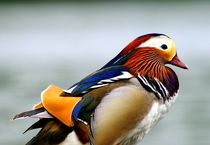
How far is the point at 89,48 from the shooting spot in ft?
40.9

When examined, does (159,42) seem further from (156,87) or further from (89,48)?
(89,48)

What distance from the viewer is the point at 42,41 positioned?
43.1 ft

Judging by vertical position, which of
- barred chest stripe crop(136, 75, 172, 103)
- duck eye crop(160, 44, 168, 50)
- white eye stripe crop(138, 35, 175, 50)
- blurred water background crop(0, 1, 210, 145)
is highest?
white eye stripe crop(138, 35, 175, 50)

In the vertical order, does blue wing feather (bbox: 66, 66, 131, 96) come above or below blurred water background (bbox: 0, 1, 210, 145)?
above

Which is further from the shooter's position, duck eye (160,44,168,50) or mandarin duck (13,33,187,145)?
duck eye (160,44,168,50)

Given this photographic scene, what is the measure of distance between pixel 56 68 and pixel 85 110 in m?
7.42

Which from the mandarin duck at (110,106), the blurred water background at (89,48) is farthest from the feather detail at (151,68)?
the blurred water background at (89,48)

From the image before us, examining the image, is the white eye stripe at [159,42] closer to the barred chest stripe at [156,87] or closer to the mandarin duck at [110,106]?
the mandarin duck at [110,106]

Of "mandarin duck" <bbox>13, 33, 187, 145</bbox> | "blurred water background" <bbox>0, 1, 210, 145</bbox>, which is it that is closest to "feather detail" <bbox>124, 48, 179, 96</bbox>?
"mandarin duck" <bbox>13, 33, 187, 145</bbox>

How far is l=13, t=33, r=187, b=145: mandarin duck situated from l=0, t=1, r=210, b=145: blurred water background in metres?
2.77

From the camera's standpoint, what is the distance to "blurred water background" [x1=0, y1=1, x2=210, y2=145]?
24.1 feet

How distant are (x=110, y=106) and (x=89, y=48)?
29.2 ft

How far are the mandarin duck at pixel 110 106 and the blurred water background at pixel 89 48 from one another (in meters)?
2.77

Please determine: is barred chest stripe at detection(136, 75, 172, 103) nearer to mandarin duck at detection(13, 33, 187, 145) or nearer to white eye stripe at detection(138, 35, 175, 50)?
mandarin duck at detection(13, 33, 187, 145)
